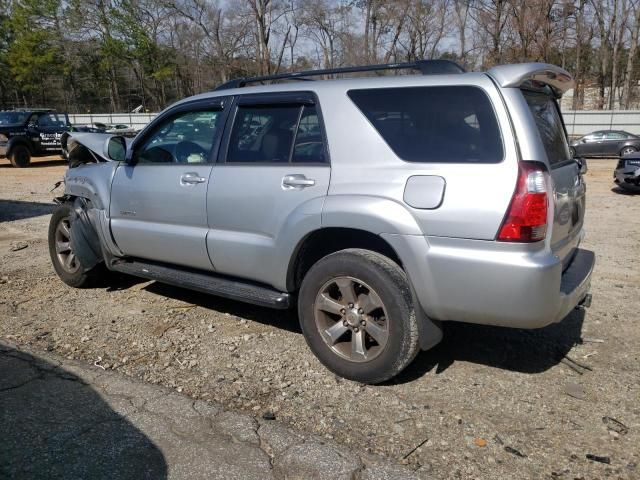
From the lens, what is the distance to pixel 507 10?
31.8 metres

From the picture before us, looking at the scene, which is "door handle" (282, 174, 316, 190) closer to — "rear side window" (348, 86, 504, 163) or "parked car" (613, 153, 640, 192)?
"rear side window" (348, 86, 504, 163)

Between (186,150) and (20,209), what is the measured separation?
24.5 ft

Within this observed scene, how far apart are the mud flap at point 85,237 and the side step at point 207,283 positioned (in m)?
0.28

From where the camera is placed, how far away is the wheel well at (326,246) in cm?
348

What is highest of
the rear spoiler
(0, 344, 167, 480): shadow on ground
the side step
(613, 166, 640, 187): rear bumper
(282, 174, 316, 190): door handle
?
the rear spoiler

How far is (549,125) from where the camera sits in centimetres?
352

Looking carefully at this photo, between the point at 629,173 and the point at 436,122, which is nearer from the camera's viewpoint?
the point at 436,122

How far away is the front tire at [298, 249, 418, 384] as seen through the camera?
10.6ft

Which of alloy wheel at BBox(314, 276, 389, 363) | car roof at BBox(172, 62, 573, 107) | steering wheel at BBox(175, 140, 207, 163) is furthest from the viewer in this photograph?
steering wheel at BBox(175, 140, 207, 163)

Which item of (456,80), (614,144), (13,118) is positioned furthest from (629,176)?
(13,118)

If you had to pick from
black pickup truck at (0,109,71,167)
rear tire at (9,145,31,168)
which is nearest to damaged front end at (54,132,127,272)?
black pickup truck at (0,109,71,167)

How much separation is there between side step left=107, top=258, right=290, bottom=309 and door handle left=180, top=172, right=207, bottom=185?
0.70 metres

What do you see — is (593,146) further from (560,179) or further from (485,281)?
(485,281)

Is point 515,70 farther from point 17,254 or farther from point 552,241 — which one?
point 17,254
